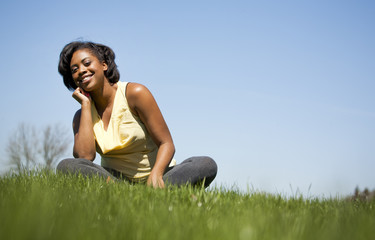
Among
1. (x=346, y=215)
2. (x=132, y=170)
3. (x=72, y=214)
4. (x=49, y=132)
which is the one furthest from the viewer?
(x=49, y=132)

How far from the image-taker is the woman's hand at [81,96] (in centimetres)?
498

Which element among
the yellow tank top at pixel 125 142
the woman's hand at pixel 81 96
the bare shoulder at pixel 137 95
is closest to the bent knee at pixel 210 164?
the yellow tank top at pixel 125 142

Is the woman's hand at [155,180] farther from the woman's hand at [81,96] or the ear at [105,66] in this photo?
the ear at [105,66]

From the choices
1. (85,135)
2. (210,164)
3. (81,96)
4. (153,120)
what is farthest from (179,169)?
(81,96)

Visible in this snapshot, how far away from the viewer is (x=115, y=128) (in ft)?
15.9

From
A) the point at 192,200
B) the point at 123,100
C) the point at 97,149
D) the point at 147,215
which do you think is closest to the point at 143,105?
the point at 123,100

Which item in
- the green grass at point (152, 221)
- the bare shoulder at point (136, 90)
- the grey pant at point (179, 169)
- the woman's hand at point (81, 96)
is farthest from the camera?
the woman's hand at point (81, 96)

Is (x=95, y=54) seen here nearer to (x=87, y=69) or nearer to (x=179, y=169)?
(x=87, y=69)

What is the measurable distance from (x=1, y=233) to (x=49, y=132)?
22171 mm

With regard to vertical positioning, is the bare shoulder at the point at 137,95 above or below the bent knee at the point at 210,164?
above

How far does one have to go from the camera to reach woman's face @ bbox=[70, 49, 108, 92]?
4809 mm

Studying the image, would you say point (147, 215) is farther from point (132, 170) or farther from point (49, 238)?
point (132, 170)

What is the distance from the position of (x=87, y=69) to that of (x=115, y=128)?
33.7 inches

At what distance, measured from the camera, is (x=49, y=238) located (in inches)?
58.9
